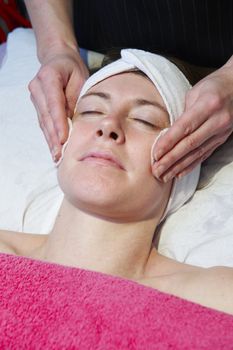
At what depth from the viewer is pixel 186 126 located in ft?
4.05

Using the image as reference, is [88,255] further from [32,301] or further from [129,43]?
[129,43]

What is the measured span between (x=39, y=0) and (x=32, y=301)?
1.05 meters

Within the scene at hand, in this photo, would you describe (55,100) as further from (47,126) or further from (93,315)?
(93,315)

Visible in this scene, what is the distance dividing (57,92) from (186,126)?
380mm

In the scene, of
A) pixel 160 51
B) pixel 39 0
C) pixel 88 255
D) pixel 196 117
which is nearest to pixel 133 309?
pixel 88 255

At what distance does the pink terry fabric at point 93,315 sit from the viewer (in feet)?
3.14

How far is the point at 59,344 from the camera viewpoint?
96 cm

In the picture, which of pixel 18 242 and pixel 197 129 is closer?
pixel 197 129

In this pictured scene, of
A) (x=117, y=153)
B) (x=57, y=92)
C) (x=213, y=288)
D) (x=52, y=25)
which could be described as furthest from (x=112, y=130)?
(x=52, y=25)

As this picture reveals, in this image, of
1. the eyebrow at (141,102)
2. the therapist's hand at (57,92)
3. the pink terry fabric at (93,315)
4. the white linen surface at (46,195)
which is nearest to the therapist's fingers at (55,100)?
the therapist's hand at (57,92)

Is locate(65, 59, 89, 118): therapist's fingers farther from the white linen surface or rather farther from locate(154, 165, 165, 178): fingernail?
locate(154, 165, 165, 178): fingernail

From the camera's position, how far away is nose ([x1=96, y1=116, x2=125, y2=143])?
1.25 metres

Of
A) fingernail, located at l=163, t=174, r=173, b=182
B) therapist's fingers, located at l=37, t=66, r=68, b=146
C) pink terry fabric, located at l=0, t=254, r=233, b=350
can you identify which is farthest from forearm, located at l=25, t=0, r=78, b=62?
pink terry fabric, located at l=0, t=254, r=233, b=350

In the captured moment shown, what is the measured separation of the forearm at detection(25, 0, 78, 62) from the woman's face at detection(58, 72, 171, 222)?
1.15 feet
